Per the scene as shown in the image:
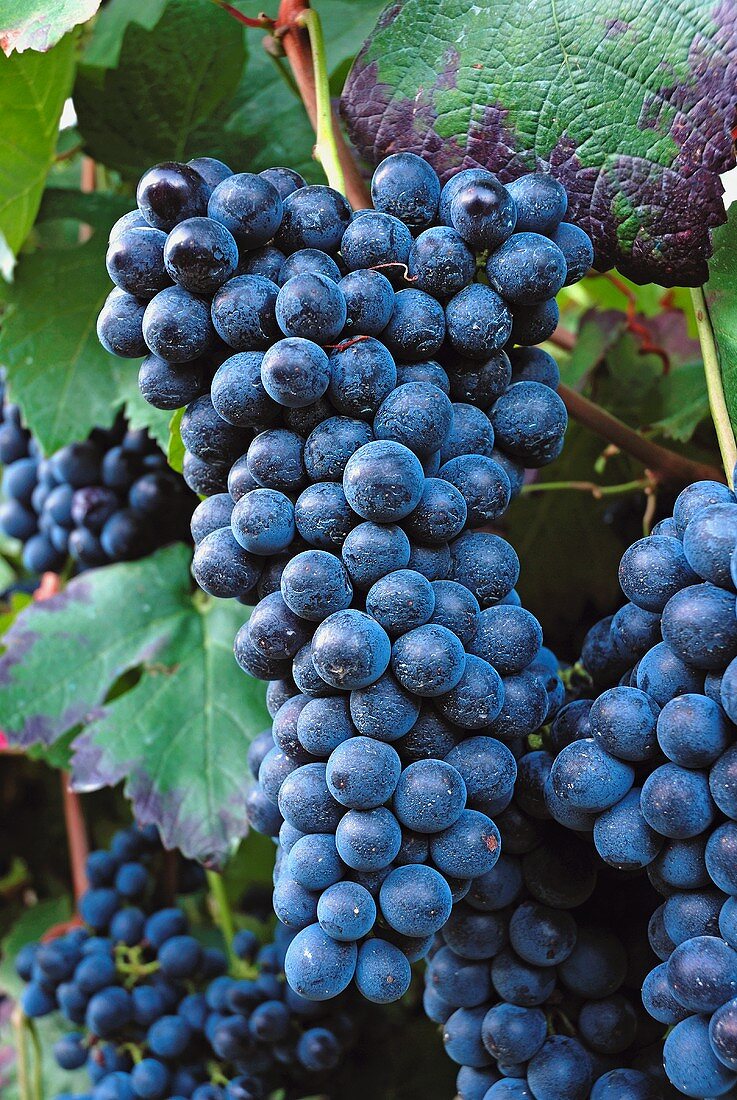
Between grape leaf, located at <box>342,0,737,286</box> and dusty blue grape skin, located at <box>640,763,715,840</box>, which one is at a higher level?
grape leaf, located at <box>342,0,737,286</box>

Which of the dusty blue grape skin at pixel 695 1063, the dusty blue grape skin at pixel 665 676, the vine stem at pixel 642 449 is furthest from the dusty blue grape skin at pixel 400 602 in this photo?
the vine stem at pixel 642 449

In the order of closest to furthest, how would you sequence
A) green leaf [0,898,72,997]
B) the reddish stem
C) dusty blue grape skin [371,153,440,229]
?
1. dusty blue grape skin [371,153,440,229]
2. the reddish stem
3. green leaf [0,898,72,997]

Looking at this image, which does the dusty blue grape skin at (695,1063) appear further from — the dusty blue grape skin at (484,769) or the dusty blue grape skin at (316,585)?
the dusty blue grape skin at (316,585)

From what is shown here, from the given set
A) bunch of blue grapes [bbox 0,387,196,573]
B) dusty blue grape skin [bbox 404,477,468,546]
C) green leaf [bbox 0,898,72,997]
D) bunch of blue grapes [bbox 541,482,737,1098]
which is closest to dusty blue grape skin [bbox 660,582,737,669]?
bunch of blue grapes [bbox 541,482,737,1098]

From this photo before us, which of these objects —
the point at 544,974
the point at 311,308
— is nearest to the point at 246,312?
the point at 311,308

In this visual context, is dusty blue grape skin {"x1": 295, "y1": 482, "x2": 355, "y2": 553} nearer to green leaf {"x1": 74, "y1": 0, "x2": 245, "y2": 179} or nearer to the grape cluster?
the grape cluster

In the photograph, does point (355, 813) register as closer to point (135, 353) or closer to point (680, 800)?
point (680, 800)

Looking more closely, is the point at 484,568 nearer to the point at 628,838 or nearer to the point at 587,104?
the point at 628,838
